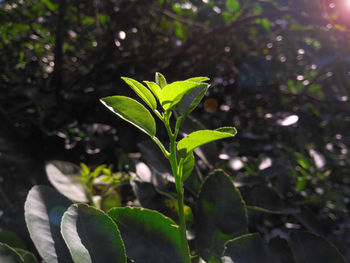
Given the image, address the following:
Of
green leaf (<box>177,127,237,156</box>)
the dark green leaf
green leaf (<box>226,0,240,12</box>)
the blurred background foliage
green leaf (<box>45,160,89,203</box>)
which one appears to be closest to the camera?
green leaf (<box>177,127,237,156</box>)

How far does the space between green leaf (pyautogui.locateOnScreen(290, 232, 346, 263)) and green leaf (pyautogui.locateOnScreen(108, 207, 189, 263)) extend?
0.18 meters

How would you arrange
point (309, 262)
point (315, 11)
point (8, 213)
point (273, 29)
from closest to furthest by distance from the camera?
point (309, 262) < point (8, 213) < point (315, 11) < point (273, 29)

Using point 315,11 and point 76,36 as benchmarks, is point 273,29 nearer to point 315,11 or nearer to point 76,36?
point 315,11

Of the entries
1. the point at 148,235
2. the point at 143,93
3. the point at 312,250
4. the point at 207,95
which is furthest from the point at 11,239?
the point at 207,95

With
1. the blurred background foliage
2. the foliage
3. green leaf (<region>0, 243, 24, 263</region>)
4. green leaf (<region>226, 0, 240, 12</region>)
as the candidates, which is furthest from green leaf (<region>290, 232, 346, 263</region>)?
green leaf (<region>226, 0, 240, 12</region>)

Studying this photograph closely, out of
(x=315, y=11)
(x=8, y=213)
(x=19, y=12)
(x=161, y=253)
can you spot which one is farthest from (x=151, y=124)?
(x=315, y=11)

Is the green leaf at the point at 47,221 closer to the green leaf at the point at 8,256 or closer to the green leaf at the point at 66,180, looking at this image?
the green leaf at the point at 8,256

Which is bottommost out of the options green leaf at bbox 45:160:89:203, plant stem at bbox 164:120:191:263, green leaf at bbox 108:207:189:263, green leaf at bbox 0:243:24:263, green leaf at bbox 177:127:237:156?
green leaf at bbox 45:160:89:203

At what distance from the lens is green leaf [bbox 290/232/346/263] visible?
0.50 m

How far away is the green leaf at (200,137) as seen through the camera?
36 centimetres

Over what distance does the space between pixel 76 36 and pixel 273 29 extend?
2.61ft

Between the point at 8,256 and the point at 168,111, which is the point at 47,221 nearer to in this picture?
the point at 8,256

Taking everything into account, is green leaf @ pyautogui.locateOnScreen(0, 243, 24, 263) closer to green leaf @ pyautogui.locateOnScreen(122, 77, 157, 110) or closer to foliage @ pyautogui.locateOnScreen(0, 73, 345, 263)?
foliage @ pyautogui.locateOnScreen(0, 73, 345, 263)

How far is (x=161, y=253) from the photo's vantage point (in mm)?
458
